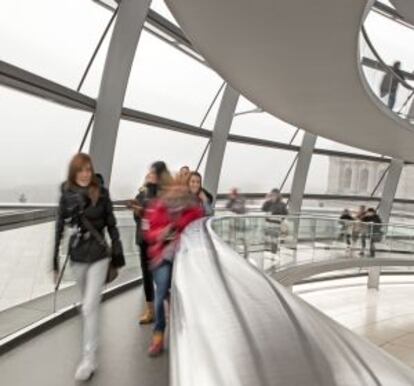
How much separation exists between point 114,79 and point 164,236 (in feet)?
17.3

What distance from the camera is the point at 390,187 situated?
73.1 ft

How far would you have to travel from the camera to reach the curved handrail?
1131 mm

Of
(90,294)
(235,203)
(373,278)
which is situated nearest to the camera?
(90,294)

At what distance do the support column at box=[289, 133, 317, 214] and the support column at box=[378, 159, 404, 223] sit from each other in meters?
4.95

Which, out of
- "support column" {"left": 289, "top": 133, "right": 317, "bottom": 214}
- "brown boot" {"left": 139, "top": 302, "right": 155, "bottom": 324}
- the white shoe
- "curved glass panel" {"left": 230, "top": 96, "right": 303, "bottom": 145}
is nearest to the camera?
the white shoe

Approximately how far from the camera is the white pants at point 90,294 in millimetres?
3861

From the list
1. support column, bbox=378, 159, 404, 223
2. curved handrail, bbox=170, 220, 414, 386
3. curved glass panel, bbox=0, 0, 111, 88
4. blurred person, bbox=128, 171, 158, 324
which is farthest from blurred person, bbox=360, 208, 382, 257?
curved handrail, bbox=170, 220, 414, 386

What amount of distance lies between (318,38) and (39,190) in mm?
5306

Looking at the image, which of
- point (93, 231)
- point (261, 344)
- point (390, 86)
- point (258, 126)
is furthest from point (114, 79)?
point (258, 126)

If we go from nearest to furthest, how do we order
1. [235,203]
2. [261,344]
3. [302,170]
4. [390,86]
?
[261,344] < [390,86] < [235,203] < [302,170]

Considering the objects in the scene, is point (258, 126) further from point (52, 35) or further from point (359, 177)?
point (52, 35)

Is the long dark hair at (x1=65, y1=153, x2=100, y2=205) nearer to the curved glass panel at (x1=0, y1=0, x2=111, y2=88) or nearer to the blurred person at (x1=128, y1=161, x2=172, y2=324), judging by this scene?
the blurred person at (x1=128, y1=161, x2=172, y2=324)

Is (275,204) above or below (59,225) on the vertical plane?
below

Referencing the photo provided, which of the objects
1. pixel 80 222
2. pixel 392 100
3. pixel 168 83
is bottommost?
pixel 80 222
